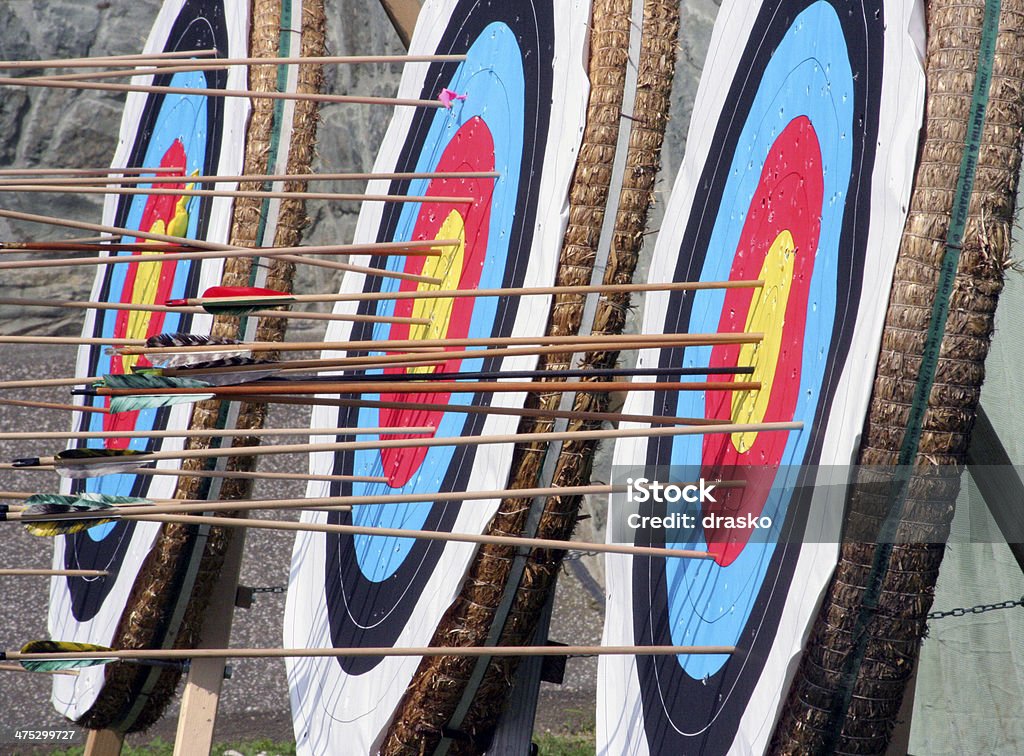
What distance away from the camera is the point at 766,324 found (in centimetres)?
134

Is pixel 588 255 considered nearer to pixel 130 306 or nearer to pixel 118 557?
pixel 130 306

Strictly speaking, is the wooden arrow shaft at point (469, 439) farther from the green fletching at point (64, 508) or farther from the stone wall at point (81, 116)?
the stone wall at point (81, 116)

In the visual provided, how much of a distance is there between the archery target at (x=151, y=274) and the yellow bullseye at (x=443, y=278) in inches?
12.7

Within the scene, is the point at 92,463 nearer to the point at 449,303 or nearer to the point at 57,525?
the point at 57,525

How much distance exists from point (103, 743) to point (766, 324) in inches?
62.7

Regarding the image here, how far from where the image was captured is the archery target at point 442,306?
5.12ft

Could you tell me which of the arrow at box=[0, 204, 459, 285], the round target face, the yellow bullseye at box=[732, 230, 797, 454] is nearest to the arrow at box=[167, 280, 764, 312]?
the yellow bullseye at box=[732, 230, 797, 454]

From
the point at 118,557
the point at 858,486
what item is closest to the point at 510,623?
the point at 858,486

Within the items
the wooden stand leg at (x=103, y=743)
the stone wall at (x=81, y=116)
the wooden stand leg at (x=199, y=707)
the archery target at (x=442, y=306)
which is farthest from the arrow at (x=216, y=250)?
the stone wall at (x=81, y=116)

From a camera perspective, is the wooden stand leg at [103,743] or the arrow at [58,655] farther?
the wooden stand leg at [103,743]

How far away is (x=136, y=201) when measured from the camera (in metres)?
3.06

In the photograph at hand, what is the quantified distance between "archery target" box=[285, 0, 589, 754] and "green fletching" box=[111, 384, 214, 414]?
0.45m

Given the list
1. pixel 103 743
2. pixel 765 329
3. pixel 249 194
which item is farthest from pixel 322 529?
pixel 103 743

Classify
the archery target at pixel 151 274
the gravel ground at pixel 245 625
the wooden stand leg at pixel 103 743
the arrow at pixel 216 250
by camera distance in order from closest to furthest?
the arrow at pixel 216 250 → the archery target at pixel 151 274 → the wooden stand leg at pixel 103 743 → the gravel ground at pixel 245 625
